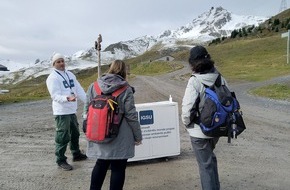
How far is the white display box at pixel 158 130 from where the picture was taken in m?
6.25

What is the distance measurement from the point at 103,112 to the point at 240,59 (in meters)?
56.3

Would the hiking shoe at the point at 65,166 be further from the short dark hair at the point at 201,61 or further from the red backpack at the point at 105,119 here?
the short dark hair at the point at 201,61

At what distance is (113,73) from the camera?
4.22 meters

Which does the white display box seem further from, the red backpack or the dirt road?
the red backpack

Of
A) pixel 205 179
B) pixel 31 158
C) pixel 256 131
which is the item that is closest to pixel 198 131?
pixel 205 179

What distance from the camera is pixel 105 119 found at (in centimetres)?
404

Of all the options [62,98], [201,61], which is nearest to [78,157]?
[62,98]

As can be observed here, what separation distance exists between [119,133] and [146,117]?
7.02 ft

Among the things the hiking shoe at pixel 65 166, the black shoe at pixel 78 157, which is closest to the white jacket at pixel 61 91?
the hiking shoe at pixel 65 166

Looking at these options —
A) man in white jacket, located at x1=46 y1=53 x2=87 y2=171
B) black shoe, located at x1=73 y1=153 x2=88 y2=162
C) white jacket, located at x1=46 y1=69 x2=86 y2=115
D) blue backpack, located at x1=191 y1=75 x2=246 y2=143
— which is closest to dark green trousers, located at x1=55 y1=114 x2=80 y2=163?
man in white jacket, located at x1=46 y1=53 x2=87 y2=171

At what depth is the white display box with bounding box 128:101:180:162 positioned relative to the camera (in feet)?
20.5

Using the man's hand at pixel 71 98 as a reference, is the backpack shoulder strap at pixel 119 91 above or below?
above

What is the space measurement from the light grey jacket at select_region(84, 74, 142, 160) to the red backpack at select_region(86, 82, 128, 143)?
0.19ft

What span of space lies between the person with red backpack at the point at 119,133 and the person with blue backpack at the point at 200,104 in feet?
2.03
